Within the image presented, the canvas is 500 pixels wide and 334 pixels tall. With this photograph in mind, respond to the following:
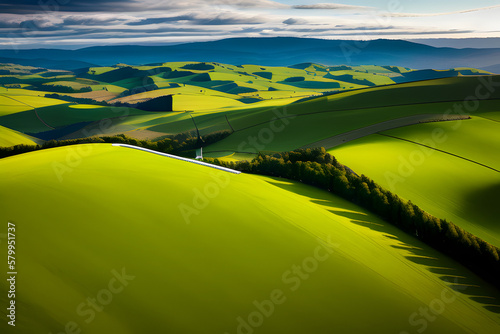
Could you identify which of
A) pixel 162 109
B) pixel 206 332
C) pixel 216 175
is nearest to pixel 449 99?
pixel 216 175

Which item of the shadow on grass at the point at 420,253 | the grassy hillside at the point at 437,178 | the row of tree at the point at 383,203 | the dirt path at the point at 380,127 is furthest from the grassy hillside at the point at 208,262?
the dirt path at the point at 380,127

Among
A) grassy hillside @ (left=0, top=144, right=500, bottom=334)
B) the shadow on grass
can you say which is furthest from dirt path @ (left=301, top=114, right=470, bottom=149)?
grassy hillside @ (left=0, top=144, right=500, bottom=334)

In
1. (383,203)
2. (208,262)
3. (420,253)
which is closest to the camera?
(208,262)

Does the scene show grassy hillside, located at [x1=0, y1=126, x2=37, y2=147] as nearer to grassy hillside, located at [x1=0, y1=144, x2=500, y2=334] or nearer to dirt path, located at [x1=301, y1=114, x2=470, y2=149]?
grassy hillside, located at [x1=0, y1=144, x2=500, y2=334]

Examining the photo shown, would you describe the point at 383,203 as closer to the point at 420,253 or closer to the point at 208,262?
the point at 420,253

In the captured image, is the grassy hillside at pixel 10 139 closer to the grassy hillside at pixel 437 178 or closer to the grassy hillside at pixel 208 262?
the grassy hillside at pixel 208 262

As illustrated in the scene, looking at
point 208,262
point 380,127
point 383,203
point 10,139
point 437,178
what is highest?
point 208,262

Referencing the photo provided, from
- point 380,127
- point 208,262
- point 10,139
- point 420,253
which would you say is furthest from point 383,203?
point 10,139
